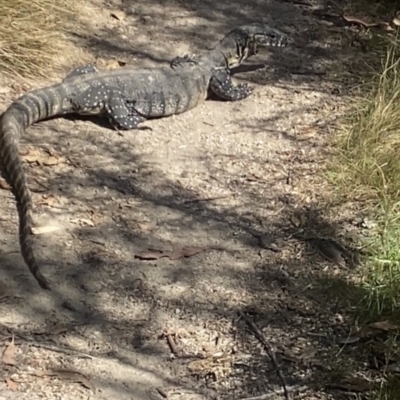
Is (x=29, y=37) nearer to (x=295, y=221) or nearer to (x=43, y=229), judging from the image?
(x=43, y=229)

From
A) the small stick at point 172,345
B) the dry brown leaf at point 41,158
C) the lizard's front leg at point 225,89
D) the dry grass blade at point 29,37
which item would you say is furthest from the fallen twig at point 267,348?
the dry grass blade at point 29,37

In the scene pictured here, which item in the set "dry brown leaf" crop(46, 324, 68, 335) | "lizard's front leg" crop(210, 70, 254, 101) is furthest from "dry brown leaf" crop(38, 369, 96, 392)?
"lizard's front leg" crop(210, 70, 254, 101)

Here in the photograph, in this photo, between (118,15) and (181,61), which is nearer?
(181,61)

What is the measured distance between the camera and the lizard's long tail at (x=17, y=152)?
558cm

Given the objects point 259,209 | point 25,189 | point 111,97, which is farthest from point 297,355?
point 111,97

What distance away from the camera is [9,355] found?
483 cm

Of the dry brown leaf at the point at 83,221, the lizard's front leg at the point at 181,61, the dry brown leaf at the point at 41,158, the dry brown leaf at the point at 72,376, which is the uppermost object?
the lizard's front leg at the point at 181,61

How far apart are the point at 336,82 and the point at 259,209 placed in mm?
2105

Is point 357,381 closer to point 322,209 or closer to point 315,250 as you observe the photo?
point 315,250

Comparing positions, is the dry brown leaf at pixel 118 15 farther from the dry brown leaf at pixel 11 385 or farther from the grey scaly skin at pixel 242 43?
the dry brown leaf at pixel 11 385

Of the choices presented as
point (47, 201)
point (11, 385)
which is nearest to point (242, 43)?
point (47, 201)

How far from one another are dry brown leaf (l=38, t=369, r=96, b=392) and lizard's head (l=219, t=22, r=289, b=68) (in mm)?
3918

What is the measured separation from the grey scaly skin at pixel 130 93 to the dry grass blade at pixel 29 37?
1.18ft

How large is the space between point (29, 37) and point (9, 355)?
3.34 m
